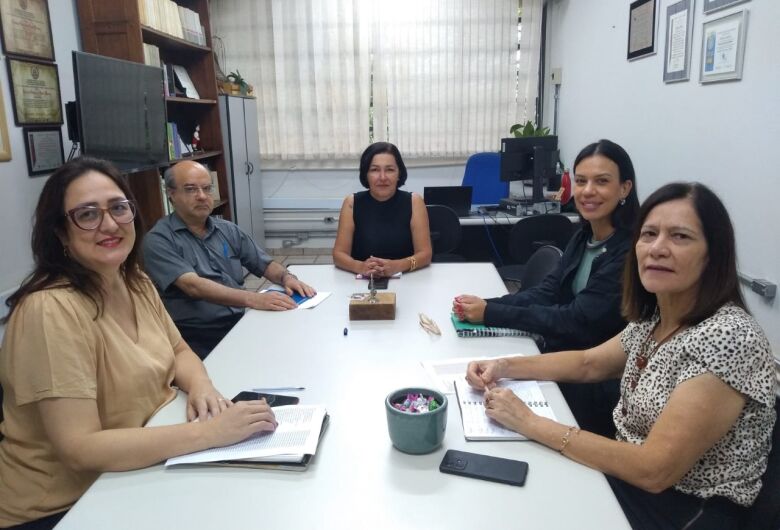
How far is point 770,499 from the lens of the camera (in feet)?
3.49

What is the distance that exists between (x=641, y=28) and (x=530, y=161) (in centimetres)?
110

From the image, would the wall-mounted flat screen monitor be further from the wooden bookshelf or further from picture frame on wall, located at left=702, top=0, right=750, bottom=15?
picture frame on wall, located at left=702, top=0, right=750, bottom=15

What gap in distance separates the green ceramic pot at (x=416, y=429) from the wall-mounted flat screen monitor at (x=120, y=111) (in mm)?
2251

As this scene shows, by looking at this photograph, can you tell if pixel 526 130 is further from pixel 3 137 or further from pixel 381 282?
pixel 3 137

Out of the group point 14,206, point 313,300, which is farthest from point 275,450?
point 14,206

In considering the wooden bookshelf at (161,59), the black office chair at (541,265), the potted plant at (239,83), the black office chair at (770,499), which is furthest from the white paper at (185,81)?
the black office chair at (770,499)

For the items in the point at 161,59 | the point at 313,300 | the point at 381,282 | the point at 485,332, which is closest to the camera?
the point at 485,332

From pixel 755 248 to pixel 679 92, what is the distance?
1.10m

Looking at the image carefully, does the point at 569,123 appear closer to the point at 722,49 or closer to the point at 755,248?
the point at 722,49

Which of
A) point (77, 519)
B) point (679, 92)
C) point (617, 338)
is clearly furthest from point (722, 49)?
point (77, 519)

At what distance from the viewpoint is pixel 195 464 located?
1139 millimetres

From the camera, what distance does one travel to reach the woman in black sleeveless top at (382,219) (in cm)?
288

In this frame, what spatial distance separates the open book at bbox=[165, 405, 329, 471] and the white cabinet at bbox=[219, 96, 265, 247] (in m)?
4.08

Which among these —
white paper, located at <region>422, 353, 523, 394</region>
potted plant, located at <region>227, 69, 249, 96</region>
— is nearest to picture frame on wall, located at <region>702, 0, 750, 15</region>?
white paper, located at <region>422, 353, 523, 394</region>
